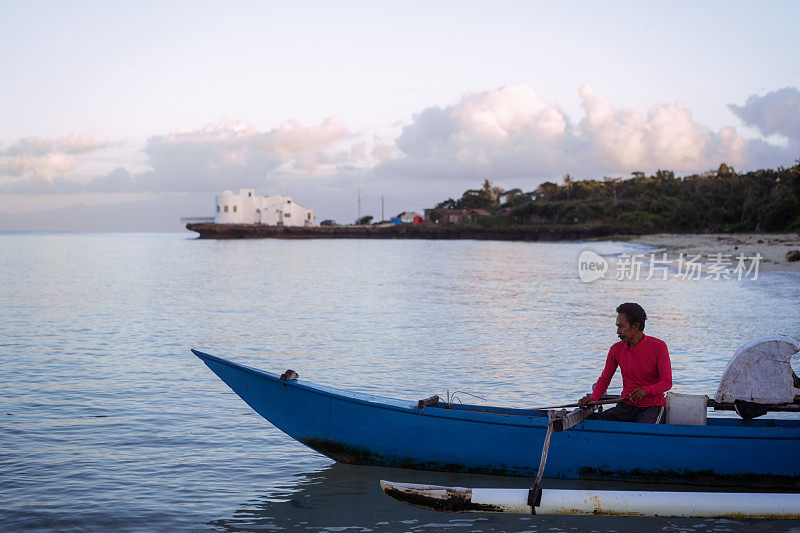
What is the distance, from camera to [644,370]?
6.80 m

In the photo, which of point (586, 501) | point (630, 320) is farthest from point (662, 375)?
point (586, 501)

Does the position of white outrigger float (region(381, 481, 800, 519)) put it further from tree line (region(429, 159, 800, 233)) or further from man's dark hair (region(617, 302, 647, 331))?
tree line (region(429, 159, 800, 233))

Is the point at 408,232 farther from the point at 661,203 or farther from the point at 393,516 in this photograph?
the point at 393,516

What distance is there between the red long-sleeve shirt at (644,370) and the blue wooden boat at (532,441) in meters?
0.31

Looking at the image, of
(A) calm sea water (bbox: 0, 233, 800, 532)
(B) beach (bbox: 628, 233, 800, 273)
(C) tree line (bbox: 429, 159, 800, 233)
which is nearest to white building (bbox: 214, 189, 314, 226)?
(C) tree line (bbox: 429, 159, 800, 233)

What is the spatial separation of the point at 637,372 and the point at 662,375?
0.75 ft

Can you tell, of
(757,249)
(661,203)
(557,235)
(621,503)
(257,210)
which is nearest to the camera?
(621,503)

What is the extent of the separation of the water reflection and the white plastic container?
64 cm

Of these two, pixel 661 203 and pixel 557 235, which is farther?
pixel 557 235

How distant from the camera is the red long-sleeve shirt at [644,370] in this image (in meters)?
6.70

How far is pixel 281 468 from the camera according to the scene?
8117 millimetres

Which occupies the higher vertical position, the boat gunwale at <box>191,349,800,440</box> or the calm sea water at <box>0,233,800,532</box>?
the boat gunwale at <box>191,349,800,440</box>

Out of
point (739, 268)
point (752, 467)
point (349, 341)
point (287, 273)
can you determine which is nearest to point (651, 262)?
point (739, 268)

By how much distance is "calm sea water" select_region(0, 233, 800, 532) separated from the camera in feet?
22.7
